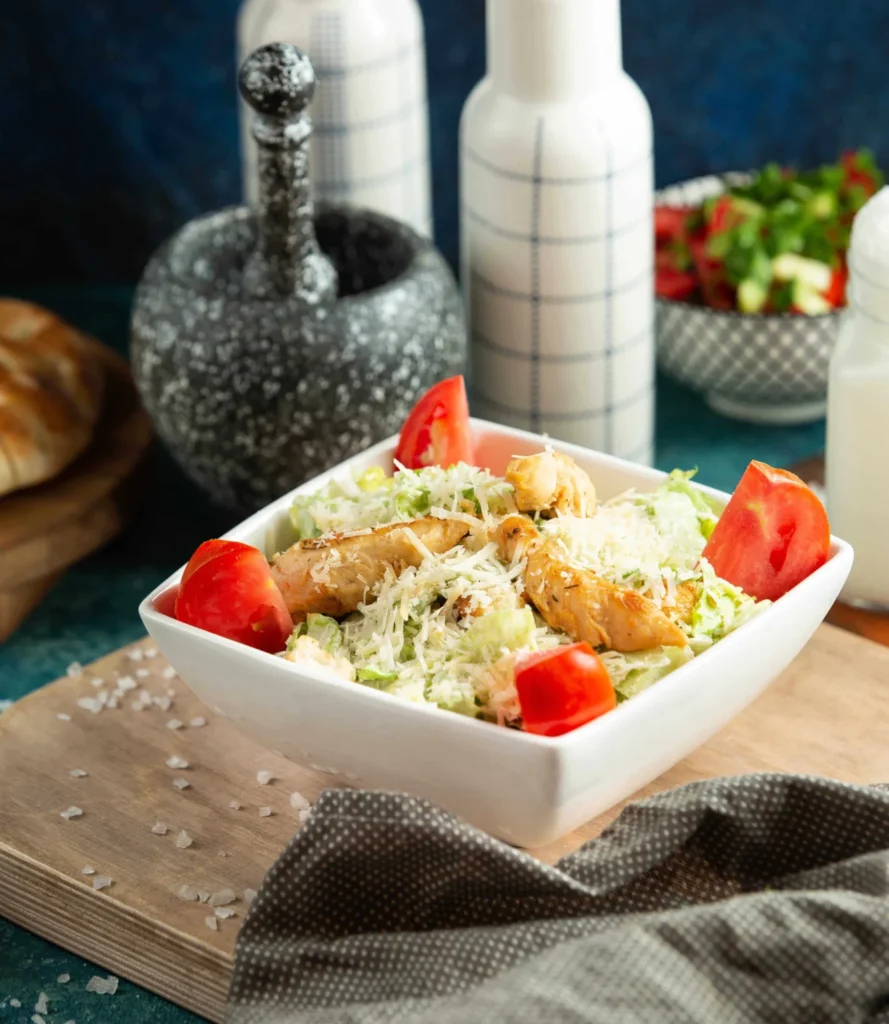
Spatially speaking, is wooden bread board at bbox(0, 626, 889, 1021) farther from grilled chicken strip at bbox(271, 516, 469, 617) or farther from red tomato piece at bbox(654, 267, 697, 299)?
red tomato piece at bbox(654, 267, 697, 299)

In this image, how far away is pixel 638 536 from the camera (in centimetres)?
133

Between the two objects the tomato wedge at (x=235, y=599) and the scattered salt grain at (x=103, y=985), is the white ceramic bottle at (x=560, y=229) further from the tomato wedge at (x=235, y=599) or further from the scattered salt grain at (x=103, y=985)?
the scattered salt grain at (x=103, y=985)

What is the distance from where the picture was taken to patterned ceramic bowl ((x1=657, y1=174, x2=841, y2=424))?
1918 mm

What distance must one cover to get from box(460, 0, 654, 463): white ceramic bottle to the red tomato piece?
0.17m

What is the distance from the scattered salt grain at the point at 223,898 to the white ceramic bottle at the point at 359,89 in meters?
1.04

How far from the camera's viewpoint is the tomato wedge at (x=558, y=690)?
1118 millimetres

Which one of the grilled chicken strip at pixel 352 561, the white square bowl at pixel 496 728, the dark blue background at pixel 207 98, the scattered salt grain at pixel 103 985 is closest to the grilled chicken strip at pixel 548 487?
the grilled chicken strip at pixel 352 561

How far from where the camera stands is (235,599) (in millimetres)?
1270

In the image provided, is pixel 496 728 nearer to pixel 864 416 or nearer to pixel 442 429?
pixel 442 429

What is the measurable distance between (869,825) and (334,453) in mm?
772

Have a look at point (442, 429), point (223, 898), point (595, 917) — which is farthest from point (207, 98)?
point (595, 917)

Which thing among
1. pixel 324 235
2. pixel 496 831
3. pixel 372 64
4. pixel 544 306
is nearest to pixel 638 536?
pixel 496 831

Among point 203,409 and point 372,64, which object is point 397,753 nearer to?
point 203,409

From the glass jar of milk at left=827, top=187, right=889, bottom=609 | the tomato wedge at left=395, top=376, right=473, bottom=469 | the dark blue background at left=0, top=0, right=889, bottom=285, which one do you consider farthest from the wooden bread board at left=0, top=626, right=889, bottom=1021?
the dark blue background at left=0, top=0, right=889, bottom=285
